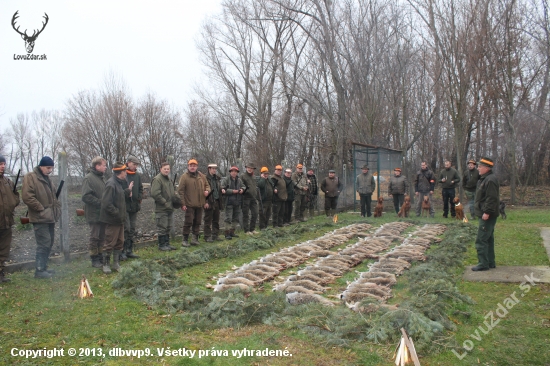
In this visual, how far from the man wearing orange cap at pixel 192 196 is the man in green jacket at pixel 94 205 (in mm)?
2562

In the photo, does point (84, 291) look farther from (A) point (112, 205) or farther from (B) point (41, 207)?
(B) point (41, 207)

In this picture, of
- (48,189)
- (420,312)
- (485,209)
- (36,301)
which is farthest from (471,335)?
(48,189)

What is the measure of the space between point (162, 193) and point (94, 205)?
215 cm

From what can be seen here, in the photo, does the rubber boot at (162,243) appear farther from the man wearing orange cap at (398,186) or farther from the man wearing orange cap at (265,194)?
the man wearing orange cap at (398,186)

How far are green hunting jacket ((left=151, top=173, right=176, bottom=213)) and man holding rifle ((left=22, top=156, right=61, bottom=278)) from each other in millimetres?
2587

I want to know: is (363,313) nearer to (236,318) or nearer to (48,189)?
(236,318)

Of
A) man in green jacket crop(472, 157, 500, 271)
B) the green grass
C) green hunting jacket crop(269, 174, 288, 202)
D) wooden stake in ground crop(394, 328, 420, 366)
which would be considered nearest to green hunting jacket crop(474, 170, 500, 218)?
man in green jacket crop(472, 157, 500, 271)

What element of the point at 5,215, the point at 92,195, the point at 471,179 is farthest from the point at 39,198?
the point at 471,179

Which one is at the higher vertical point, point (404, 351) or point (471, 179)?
point (471, 179)

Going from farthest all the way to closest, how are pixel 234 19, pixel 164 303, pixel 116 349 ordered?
pixel 234 19 → pixel 164 303 → pixel 116 349

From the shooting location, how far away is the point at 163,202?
10203 mm

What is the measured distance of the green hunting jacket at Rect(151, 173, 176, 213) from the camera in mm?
10156

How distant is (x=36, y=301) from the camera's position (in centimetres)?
610

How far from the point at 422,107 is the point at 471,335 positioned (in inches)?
864
